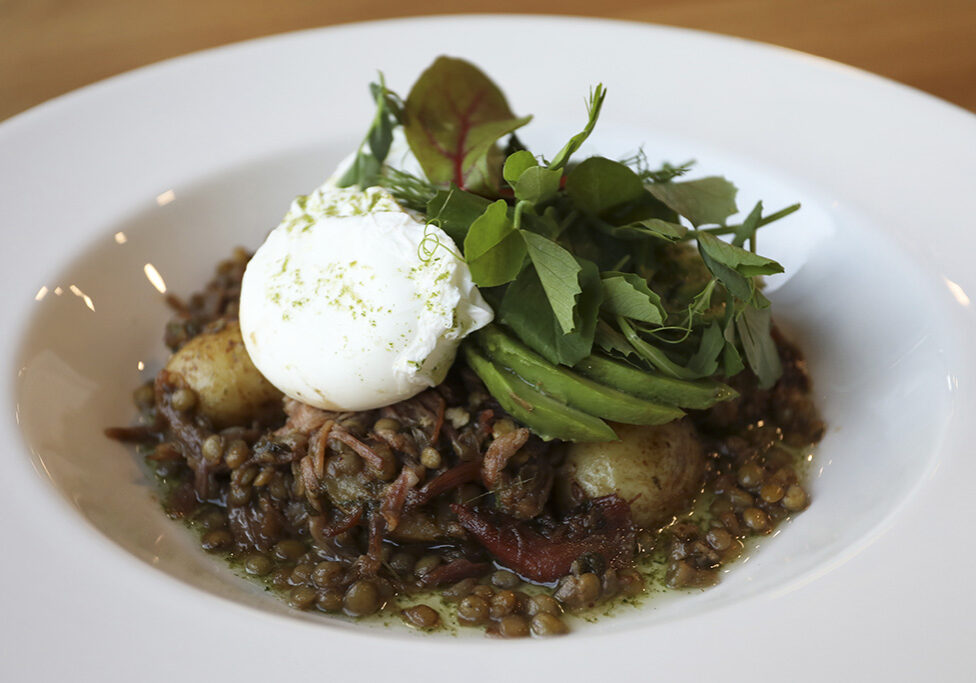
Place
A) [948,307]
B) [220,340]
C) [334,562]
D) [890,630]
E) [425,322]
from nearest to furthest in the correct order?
[890,630], [425,322], [334,562], [948,307], [220,340]

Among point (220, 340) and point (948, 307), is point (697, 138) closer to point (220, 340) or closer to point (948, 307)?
point (948, 307)

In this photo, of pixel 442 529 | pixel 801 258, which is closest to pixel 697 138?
pixel 801 258

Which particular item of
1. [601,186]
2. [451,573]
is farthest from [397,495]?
[601,186]

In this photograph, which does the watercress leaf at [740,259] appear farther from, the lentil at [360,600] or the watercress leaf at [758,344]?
the lentil at [360,600]

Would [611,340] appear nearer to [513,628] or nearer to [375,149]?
[513,628]

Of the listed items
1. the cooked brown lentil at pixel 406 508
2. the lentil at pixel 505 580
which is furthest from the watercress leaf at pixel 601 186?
the lentil at pixel 505 580

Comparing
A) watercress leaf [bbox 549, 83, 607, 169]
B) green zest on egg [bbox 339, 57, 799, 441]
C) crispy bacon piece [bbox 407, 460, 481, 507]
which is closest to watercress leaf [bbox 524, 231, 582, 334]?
green zest on egg [bbox 339, 57, 799, 441]
